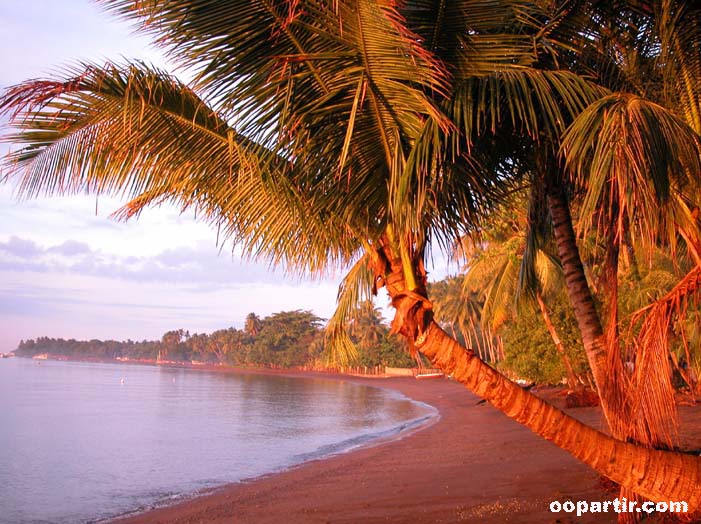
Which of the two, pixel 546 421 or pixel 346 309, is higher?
pixel 346 309

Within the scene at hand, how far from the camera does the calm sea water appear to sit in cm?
1541

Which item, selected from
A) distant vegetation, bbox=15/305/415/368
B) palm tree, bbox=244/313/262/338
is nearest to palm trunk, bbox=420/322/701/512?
distant vegetation, bbox=15/305/415/368

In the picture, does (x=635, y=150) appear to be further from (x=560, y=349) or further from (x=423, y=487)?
(x=560, y=349)

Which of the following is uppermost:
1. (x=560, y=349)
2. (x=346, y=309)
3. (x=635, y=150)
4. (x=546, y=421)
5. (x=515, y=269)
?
(x=515, y=269)

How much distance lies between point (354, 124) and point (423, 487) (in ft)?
24.6

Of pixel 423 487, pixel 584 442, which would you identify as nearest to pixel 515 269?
pixel 423 487

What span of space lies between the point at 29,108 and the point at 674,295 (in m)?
4.41

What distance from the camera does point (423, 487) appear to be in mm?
9734

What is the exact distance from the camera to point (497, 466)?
10742mm

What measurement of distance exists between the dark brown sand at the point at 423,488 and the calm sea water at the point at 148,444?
264 centimetres

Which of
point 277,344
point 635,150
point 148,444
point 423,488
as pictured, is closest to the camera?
point 635,150

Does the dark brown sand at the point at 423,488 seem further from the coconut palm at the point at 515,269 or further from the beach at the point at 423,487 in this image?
the coconut palm at the point at 515,269

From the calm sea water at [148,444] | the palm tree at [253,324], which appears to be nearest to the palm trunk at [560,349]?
the calm sea water at [148,444]

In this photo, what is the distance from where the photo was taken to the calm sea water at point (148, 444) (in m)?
15.4
